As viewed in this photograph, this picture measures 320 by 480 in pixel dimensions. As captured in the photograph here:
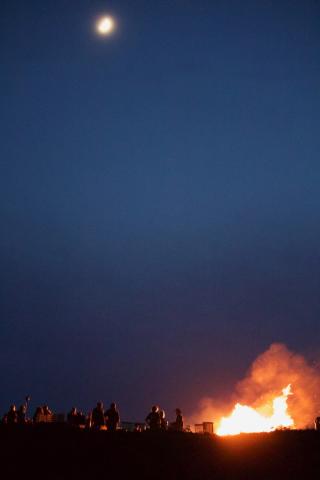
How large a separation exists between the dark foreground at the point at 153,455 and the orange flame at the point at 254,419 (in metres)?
8.58

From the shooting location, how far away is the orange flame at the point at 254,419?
30.7 meters

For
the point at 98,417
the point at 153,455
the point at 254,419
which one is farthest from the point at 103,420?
the point at 254,419

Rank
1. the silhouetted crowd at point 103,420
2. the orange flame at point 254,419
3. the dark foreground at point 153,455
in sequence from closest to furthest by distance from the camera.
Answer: the dark foreground at point 153,455 < the silhouetted crowd at point 103,420 < the orange flame at point 254,419

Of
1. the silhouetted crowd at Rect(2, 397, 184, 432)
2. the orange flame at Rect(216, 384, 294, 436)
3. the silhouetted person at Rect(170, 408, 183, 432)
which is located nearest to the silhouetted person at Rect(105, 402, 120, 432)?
the silhouetted crowd at Rect(2, 397, 184, 432)

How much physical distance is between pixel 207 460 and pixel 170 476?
74.4 inches

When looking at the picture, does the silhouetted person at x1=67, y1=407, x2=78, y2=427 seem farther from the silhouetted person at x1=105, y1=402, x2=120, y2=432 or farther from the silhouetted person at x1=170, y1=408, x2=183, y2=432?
the silhouetted person at x1=170, y1=408, x2=183, y2=432

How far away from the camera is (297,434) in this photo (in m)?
22.5

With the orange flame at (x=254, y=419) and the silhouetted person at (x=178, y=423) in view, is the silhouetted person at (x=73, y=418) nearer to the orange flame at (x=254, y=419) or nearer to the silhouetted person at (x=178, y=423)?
the silhouetted person at (x=178, y=423)

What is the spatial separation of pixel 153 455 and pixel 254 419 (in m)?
12.6

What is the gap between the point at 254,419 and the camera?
3150 cm

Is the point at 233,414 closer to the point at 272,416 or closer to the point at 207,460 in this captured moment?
the point at 272,416

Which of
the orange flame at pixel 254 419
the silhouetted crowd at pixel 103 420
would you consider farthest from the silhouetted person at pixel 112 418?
the orange flame at pixel 254 419

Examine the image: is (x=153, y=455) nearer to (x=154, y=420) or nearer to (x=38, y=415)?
(x=154, y=420)

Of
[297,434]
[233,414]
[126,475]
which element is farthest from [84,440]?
[233,414]
